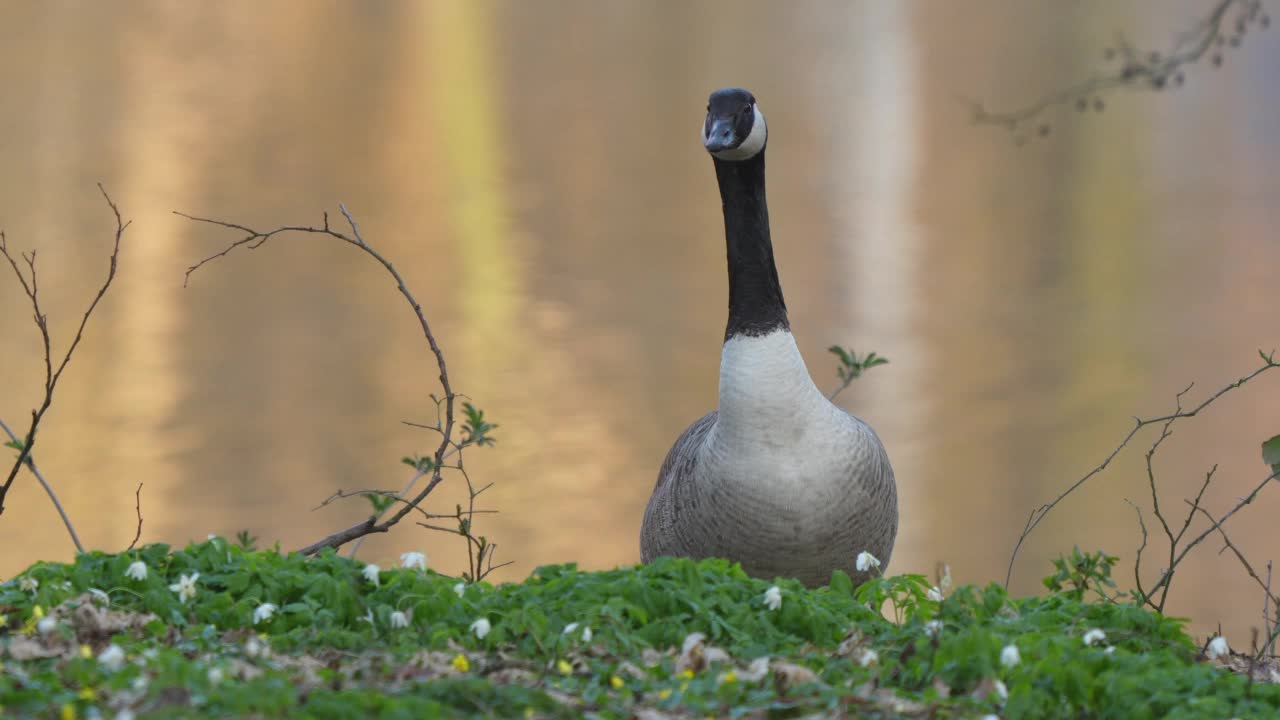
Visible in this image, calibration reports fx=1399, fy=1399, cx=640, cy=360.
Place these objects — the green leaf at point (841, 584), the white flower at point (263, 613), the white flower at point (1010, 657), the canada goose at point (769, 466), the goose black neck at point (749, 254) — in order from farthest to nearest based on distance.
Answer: the goose black neck at point (749, 254), the canada goose at point (769, 466), the green leaf at point (841, 584), the white flower at point (263, 613), the white flower at point (1010, 657)

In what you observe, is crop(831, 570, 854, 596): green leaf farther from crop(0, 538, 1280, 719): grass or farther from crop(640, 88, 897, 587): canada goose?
crop(640, 88, 897, 587): canada goose

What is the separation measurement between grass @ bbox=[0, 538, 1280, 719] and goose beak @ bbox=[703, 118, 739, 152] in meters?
1.94

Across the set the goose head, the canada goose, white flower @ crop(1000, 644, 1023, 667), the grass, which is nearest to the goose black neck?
the canada goose

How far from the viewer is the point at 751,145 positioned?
595 centimetres

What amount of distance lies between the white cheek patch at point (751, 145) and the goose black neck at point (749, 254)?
5 centimetres

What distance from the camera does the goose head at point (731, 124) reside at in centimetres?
569

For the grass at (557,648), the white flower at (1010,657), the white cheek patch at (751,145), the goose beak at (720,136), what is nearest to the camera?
the grass at (557,648)

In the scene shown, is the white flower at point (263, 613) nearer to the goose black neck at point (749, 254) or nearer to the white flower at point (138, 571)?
the white flower at point (138, 571)

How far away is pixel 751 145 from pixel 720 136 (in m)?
0.29

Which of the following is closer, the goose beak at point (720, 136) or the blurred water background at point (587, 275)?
the goose beak at point (720, 136)

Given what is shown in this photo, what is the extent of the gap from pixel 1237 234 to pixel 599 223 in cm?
1038

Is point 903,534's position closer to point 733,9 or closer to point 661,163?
point 661,163

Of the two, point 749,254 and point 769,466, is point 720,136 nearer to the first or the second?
point 749,254

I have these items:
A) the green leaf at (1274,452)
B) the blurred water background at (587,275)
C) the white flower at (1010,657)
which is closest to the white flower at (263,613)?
the white flower at (1010,657)
